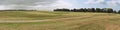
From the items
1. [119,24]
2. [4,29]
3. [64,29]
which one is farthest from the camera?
[119,24]

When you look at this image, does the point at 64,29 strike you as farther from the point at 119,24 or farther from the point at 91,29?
the point at 119,24

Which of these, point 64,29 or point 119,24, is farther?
point 119,24

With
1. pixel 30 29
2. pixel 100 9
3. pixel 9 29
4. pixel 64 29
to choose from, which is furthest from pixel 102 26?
pixel 100 9

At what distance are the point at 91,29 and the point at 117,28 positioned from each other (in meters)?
4.11

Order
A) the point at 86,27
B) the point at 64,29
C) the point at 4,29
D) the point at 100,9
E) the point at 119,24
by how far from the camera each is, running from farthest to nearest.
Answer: the point at 100,9 → the point at 119,24 → the point at 86,27 → the point at 64,29 → the point at 4,29

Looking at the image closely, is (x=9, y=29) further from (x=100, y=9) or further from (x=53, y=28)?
(x=100, y=9)

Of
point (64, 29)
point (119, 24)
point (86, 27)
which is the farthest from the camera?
point (119, 24)

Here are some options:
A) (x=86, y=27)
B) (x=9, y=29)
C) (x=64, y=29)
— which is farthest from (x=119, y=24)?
(x=9, y=29)

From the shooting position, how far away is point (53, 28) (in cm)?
3322

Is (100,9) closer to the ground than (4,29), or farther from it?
closer to the ground

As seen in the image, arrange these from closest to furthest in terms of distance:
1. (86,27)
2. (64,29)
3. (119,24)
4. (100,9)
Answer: (64,29), (86,27), (119,24), (100,9)

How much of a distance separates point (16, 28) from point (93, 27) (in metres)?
10.7

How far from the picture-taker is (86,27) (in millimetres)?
35656

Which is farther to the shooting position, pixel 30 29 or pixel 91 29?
pixel 91 29
